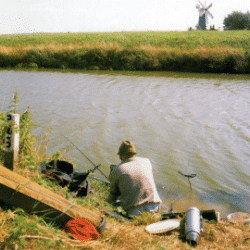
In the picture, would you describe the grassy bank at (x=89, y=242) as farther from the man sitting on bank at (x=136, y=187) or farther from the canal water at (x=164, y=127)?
the canal water at (x=164, y=127)

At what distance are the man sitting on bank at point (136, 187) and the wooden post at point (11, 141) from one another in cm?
149

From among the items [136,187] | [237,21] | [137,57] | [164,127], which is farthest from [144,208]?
[237,21]

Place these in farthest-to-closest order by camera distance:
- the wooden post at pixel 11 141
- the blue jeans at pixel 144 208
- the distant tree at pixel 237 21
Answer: the distant tree at pixel 237 21 < the blue jeans at pixel 144 208 < the wooden post at pixel 11 141

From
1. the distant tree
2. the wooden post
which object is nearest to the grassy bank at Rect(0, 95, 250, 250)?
the wooden post

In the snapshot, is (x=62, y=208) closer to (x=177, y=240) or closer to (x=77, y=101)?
(x=177, y=240)

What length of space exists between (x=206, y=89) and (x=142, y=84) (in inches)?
139

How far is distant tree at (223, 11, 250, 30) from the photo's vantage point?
2510 inches

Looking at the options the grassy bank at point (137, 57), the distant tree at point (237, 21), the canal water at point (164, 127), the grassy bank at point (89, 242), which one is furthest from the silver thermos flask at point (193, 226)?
the distant tree at point (237, 21)

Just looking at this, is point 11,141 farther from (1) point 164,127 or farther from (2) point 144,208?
(1) point 164,127

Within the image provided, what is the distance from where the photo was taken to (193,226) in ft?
11.9

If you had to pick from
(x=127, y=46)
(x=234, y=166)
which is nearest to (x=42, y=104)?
(x=234, y=166)

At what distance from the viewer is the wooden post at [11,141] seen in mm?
3279

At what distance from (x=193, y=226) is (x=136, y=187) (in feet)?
3.03

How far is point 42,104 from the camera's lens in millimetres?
12172
